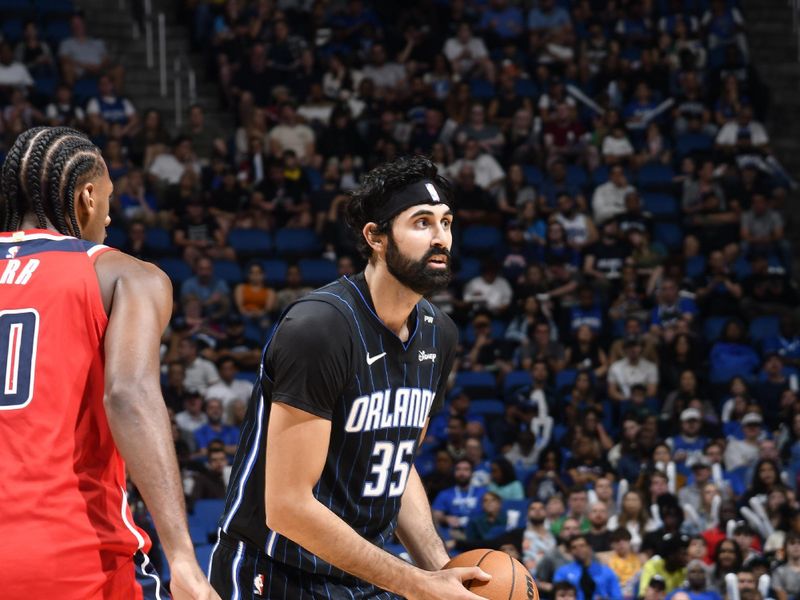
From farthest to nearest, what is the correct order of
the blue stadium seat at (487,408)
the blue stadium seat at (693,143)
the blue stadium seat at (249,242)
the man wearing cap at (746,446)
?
1. the blue stadium seat at (693,143)
2. the blue stadium seat at (249,242)
3. the blue stadium seat at (487,408)
4. the man wearing cap at (746,446)

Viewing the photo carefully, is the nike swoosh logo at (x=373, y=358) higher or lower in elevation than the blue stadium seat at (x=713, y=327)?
higher

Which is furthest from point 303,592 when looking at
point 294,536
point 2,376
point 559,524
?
point 559,524

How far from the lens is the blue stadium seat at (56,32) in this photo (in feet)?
53.0

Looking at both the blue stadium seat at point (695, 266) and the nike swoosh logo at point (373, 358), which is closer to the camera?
the nike swoosh logo at point (373, 358)

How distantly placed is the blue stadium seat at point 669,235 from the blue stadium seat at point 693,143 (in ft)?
4.61

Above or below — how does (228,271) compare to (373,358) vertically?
below

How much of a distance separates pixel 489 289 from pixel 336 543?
36.0ft

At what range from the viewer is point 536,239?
1510 centimetres

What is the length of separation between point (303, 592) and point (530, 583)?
28.1 inches

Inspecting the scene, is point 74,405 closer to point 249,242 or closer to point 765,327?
point 249,242

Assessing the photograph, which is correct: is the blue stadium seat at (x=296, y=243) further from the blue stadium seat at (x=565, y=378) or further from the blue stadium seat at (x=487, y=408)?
the blue stadium seat at (x=565, y=378)

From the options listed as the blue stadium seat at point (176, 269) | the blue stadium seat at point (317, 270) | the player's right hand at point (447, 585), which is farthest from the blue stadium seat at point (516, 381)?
the player's right hand at point (447, 585)

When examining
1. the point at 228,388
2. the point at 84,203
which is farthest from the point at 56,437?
the point at 228,388

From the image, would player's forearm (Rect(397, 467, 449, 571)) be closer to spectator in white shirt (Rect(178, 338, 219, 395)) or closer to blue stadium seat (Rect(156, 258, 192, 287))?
spectator in white shirt (Rect(178, 338, 219, 395))
